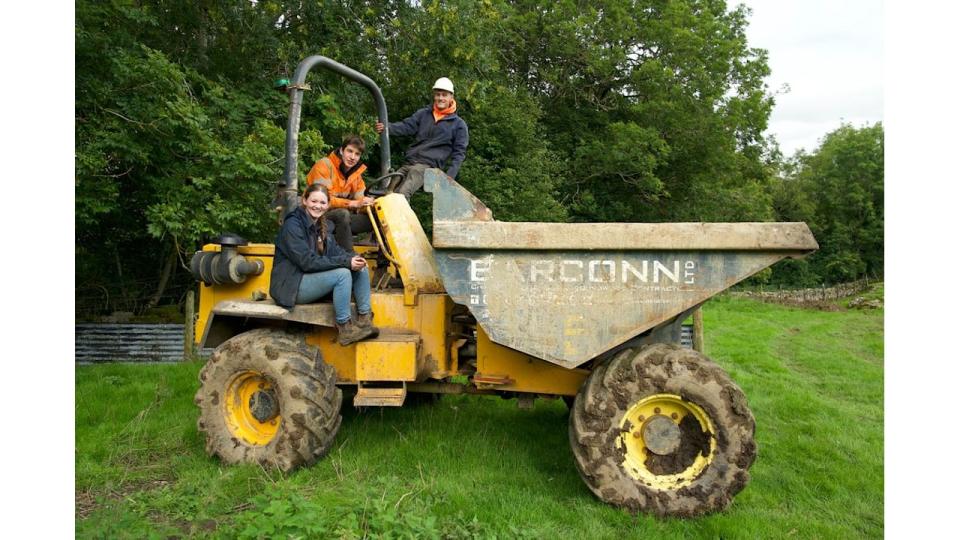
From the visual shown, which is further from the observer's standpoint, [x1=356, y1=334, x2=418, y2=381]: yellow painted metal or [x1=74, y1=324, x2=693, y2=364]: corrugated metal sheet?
[x1=74, y1=324, x2=693, y2=364]: corrugated metal sheet

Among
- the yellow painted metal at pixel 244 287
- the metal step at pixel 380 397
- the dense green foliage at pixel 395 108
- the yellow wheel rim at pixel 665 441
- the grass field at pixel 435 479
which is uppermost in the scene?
the dense green foliage at pixel 395 108

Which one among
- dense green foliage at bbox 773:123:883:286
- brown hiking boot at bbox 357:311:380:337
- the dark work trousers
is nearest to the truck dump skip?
brown hiking boot at bbox 357:311:380:337

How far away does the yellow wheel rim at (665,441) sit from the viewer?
12.5ft

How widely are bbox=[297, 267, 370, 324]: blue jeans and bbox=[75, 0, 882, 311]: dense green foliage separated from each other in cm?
345

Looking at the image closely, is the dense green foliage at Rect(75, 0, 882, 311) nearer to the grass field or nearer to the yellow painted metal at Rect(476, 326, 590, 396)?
the grass field

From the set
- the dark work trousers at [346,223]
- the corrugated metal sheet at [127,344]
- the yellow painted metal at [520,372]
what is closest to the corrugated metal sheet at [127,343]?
the corrugated metal sheet at [127,344]

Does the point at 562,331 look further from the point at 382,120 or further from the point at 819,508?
the point at 382,120

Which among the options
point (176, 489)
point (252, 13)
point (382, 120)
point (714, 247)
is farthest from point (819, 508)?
point (252, 13)

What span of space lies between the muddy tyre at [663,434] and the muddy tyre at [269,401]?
164cm

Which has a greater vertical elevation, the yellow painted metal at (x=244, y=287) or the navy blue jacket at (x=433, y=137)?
the navy blue jacket at (x=433, y=137)

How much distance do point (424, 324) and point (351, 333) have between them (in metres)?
0.51

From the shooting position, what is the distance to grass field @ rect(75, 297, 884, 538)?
140 inches

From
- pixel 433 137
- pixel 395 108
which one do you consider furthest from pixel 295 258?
pixel 395 108

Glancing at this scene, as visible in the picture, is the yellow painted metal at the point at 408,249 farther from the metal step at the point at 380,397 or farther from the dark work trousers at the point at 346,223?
the metal step at the point at 380,397
